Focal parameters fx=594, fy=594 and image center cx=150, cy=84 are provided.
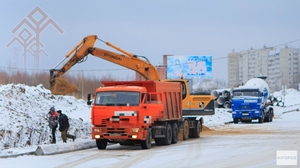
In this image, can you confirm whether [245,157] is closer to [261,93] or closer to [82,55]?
[82,55]

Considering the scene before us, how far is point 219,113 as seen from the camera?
60031 mm

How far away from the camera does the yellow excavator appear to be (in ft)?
109

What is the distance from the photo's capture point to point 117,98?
25250 mm

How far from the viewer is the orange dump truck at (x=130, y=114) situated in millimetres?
24578

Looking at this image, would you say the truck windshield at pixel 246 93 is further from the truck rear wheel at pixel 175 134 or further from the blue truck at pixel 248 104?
the truck rear wheel at pixel 175 134

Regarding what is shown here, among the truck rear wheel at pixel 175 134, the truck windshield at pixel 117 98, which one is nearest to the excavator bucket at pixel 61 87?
the truck rear wheel at pixel 175 134

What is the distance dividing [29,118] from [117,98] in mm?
7225

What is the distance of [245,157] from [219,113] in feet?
131

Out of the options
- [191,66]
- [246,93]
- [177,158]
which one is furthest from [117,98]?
[191,66]

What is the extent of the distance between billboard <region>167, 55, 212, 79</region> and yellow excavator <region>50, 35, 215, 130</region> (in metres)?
43.9

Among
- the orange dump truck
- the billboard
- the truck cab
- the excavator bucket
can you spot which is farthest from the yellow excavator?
the billboard

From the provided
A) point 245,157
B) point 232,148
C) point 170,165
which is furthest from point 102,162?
point 232,148

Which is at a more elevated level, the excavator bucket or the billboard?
the billboard

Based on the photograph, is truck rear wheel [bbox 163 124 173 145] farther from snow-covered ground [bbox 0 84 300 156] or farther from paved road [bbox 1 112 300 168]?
snow-covered ground [bbox 0 84 300 156]
